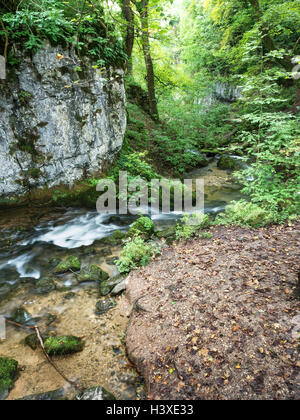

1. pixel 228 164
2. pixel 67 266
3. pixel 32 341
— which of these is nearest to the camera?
pixel 32 341

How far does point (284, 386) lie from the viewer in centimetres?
227

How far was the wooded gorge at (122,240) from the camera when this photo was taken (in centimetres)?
294

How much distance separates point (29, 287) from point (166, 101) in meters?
13.0

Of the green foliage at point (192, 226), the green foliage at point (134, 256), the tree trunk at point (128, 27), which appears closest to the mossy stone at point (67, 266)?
Answer: the green foliage at point (134, 256)

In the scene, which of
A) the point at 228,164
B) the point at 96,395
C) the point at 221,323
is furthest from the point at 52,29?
the point at 228,164

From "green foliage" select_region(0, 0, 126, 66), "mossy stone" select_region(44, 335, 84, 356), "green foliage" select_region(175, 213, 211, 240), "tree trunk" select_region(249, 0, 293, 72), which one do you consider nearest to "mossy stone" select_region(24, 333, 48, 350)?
"mossy stone" select_region(44, 335, 84, 356)

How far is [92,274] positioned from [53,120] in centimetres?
547

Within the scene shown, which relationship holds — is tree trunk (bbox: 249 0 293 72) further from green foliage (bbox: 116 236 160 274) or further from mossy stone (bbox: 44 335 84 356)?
mossy stone (bbox: 44 335 84 356)

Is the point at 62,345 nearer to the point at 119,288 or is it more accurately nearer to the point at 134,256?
the point at 119,288

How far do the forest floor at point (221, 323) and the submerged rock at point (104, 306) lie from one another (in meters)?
0.45

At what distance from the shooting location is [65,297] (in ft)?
15.9

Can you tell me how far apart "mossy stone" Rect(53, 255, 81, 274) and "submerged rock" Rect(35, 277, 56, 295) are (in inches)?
12.9
